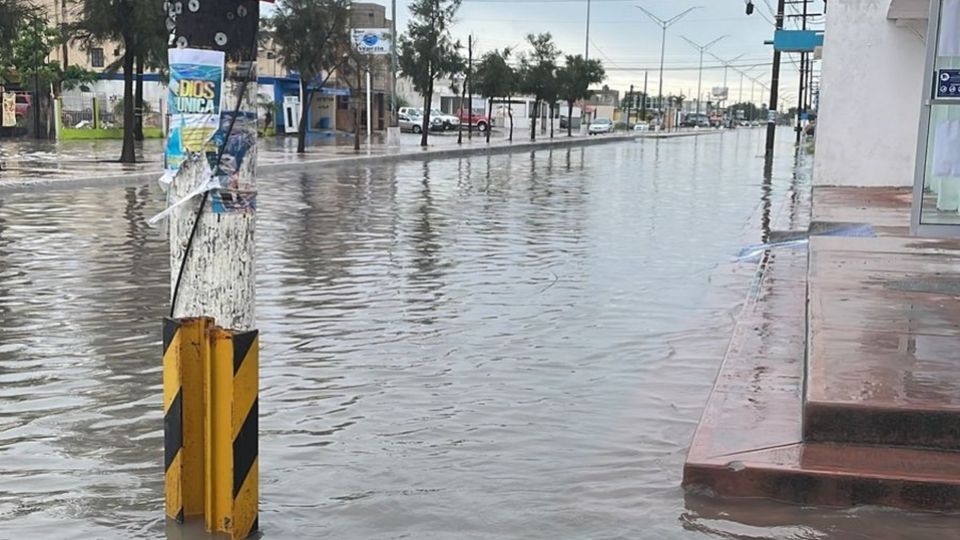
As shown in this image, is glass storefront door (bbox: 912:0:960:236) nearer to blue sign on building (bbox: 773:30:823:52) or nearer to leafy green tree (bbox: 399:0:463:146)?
blue sign on building (bbox: 773:30:823:52)

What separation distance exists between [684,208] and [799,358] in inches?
509

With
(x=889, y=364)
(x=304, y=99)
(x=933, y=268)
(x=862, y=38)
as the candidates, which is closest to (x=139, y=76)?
(x=304, y=99)

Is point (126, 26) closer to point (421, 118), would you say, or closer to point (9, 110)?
point (9, 110)

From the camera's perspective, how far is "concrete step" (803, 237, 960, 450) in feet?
16.2

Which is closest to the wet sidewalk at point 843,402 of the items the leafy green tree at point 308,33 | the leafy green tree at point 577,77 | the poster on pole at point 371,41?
the leafy green tree at point 308,33

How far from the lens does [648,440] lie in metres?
5.80

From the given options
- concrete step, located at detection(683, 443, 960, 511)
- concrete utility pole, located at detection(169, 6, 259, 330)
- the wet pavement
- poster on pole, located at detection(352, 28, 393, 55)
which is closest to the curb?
the wet pavement

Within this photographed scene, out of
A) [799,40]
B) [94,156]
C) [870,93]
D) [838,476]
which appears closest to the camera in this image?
[838,476]

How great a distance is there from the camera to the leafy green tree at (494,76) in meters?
54.4

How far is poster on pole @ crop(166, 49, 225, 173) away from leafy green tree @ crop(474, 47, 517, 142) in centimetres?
5076

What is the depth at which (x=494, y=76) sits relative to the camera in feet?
180

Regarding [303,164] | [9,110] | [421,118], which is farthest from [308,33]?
[421,118]

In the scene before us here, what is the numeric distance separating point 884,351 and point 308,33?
33.8m

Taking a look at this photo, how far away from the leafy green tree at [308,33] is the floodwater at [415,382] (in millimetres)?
22883
